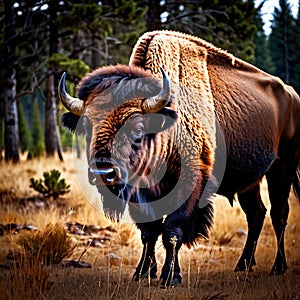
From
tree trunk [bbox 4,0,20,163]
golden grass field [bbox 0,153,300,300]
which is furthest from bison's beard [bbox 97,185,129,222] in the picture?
tree trunk [bbox 4,0,20,163]

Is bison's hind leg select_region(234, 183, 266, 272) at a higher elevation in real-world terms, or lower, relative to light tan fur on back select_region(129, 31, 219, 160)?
lower

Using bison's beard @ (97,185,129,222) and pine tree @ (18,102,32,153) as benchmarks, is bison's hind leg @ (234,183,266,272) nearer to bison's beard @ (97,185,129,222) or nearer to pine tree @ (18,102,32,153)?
bison's beard @ (97,185,129,222)

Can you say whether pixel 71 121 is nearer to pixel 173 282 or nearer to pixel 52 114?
pixel 173 282

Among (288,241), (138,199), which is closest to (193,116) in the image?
(138,199)

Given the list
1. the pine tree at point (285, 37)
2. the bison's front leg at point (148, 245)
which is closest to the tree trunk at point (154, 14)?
the pine tree at point (285, 37)

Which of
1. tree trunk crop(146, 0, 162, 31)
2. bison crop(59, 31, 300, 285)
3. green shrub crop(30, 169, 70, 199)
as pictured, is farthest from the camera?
tree trunk crop(146, 0, 162, 31)

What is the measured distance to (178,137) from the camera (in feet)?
14.4

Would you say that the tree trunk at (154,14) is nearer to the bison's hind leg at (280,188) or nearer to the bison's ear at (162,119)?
the bison's hind leg at (280,188)

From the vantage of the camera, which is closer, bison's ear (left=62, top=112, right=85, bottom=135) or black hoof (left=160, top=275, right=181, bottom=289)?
black hoof (left=160, top=275, right=181, bottom=289)

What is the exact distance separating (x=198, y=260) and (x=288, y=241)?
6.65ft

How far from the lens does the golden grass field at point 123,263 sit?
11.4 feet

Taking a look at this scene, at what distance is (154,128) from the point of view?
13.5ft

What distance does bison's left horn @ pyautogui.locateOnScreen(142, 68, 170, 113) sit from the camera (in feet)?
13.0

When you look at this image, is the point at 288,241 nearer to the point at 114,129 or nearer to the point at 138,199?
the point at 138,199
